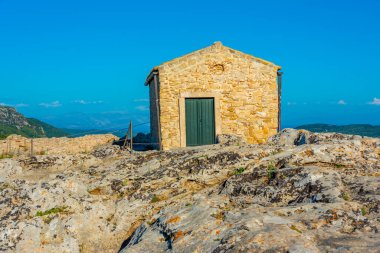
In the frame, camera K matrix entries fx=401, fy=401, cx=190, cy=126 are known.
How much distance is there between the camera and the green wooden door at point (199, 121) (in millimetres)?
18625

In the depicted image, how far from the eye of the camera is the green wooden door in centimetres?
1862

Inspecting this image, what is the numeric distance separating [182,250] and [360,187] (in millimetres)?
3814

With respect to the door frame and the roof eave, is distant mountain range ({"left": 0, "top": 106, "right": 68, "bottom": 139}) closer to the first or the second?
the roof eave

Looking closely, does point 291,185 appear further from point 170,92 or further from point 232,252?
point 170,92

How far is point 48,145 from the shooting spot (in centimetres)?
2278

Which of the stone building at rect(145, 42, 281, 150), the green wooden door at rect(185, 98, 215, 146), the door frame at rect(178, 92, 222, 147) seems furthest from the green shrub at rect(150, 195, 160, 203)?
the green wooden door at rect(185, 98, 215, 146)

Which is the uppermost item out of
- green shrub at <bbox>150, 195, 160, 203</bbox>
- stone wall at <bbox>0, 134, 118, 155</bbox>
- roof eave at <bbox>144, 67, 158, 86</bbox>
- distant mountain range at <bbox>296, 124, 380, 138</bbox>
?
roof eave at <bbox>144, 67, 158, 86</bbox>

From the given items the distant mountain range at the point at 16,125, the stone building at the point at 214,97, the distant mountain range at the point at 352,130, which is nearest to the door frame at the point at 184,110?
the stone building at the point at 214,97

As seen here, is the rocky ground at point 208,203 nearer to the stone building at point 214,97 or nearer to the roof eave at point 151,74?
Answer: the stone building at point 214,97

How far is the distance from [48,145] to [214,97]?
10360 millimetres

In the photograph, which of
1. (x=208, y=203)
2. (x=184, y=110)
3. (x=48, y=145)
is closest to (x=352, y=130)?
(x=184, y=110)

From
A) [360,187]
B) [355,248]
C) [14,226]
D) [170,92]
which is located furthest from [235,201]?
[170,92]

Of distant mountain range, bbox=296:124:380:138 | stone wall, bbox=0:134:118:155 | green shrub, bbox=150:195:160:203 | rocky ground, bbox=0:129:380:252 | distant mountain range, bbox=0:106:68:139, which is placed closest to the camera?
rocky ground, bbox=0:129:380:252

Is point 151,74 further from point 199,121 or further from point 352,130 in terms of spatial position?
point 352,130
